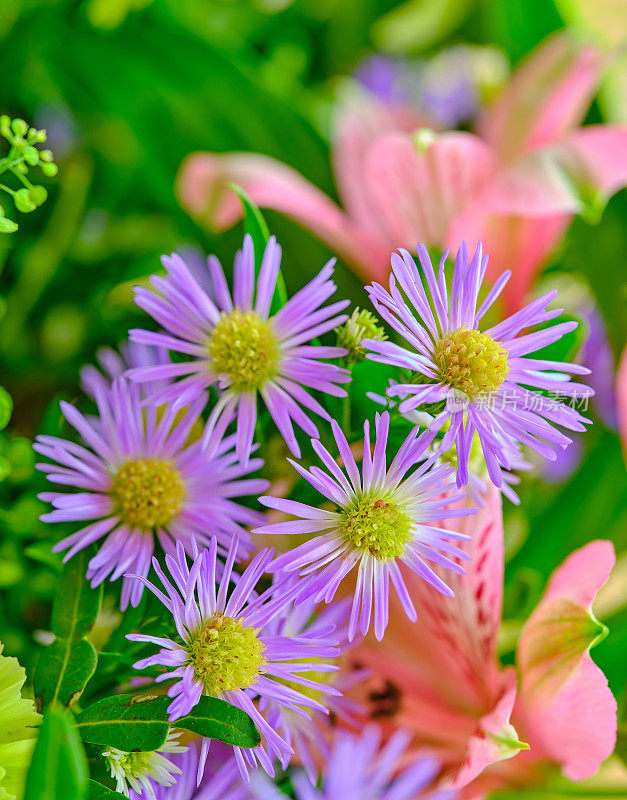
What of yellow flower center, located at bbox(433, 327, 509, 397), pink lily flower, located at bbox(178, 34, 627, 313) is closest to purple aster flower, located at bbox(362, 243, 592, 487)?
yellow flower center, located at bbox(433, 327, 509, 397)

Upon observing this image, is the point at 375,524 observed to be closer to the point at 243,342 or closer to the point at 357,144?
the point at 243,342

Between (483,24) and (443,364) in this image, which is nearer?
(443,364)

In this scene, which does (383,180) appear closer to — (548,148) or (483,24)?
(548,148)

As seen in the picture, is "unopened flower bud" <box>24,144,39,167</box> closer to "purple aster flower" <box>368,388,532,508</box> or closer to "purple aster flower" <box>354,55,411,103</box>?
"purple aster flower" <box>368,388,532,508</box>

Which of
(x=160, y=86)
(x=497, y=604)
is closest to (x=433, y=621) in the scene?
(x=497, y=604)

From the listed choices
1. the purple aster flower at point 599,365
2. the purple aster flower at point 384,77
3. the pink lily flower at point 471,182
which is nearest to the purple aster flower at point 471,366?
the pink lily flower at point 471,182

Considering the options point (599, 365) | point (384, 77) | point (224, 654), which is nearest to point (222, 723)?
point (224, 654)

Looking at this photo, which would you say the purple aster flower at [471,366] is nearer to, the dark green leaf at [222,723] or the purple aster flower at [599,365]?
the dark green leaf at [222,723]
